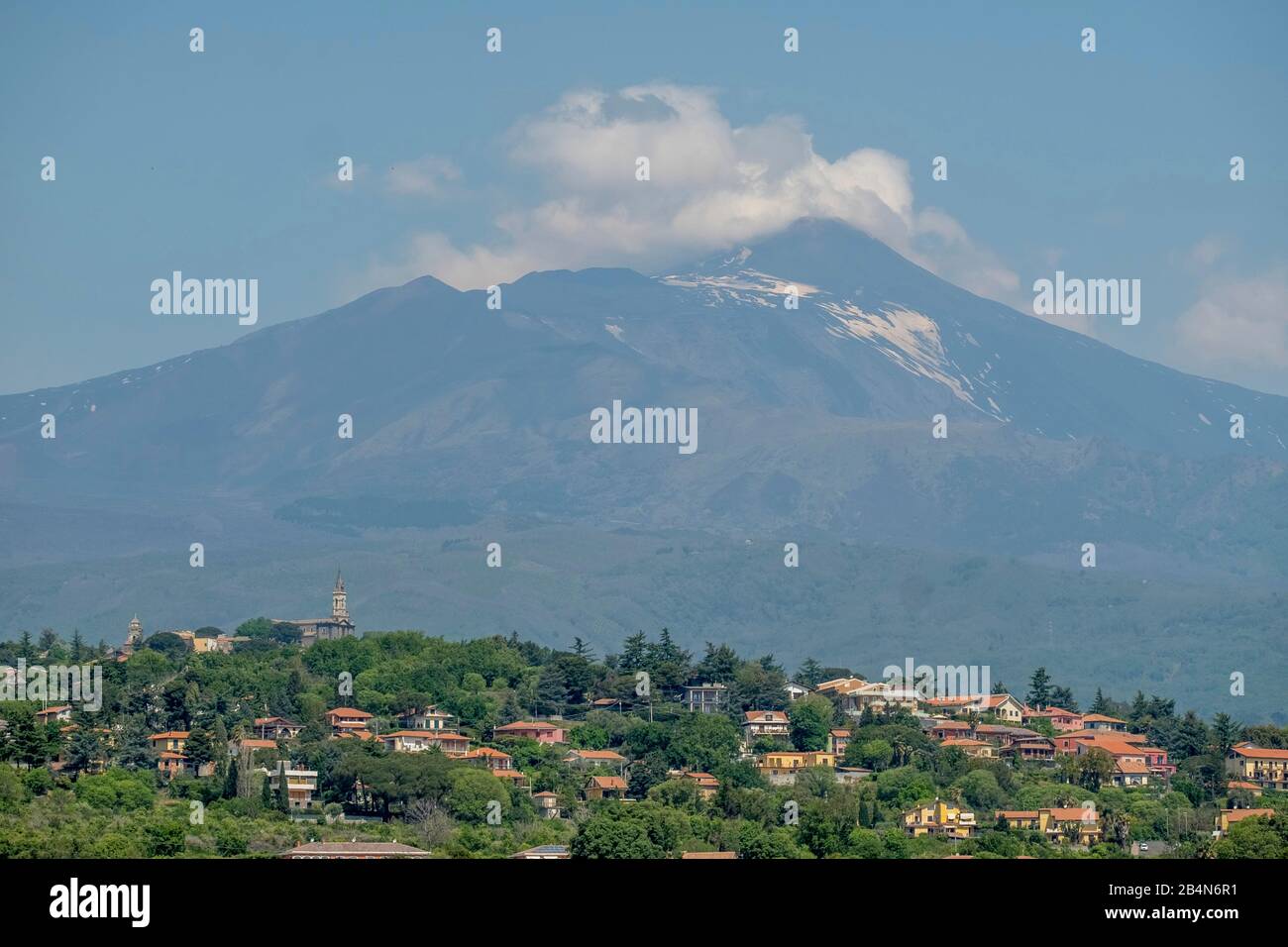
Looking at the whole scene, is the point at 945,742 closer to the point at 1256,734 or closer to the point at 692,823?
the point at 1256,734

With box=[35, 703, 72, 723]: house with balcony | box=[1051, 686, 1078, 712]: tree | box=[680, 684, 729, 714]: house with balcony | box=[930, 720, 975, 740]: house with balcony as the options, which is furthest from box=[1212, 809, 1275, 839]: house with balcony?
box=[1051, 686, 1078, 712]: tree

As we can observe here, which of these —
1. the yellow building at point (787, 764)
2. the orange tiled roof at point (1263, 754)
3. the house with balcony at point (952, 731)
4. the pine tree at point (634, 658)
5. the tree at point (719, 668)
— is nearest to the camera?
the yellow building at point (787, 764)

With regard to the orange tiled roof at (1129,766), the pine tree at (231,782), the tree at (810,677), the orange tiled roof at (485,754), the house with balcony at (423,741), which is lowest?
the orange tiled roof at (1129,766)

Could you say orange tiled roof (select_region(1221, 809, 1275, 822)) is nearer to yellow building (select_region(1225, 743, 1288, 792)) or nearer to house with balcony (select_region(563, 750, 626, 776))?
yellow building (select_region(1225, 743, 1288, 792))

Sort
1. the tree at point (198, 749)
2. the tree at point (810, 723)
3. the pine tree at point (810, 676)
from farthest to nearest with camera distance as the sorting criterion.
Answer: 1. the pine tree at point (810, 676)
2. the tree at point (810, 723)
3. the tree at point (198, 749)

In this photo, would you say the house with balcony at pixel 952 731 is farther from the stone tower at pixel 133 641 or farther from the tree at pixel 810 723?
the stone tower at pixel 133 641

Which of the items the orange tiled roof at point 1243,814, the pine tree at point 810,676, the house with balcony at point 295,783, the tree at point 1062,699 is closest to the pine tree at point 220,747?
the house with balcony at point 295,783

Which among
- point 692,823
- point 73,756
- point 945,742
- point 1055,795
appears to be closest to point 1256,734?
point 945,742

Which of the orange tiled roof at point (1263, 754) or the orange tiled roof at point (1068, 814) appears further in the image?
the orange tiled roof at point (1263, 754)
